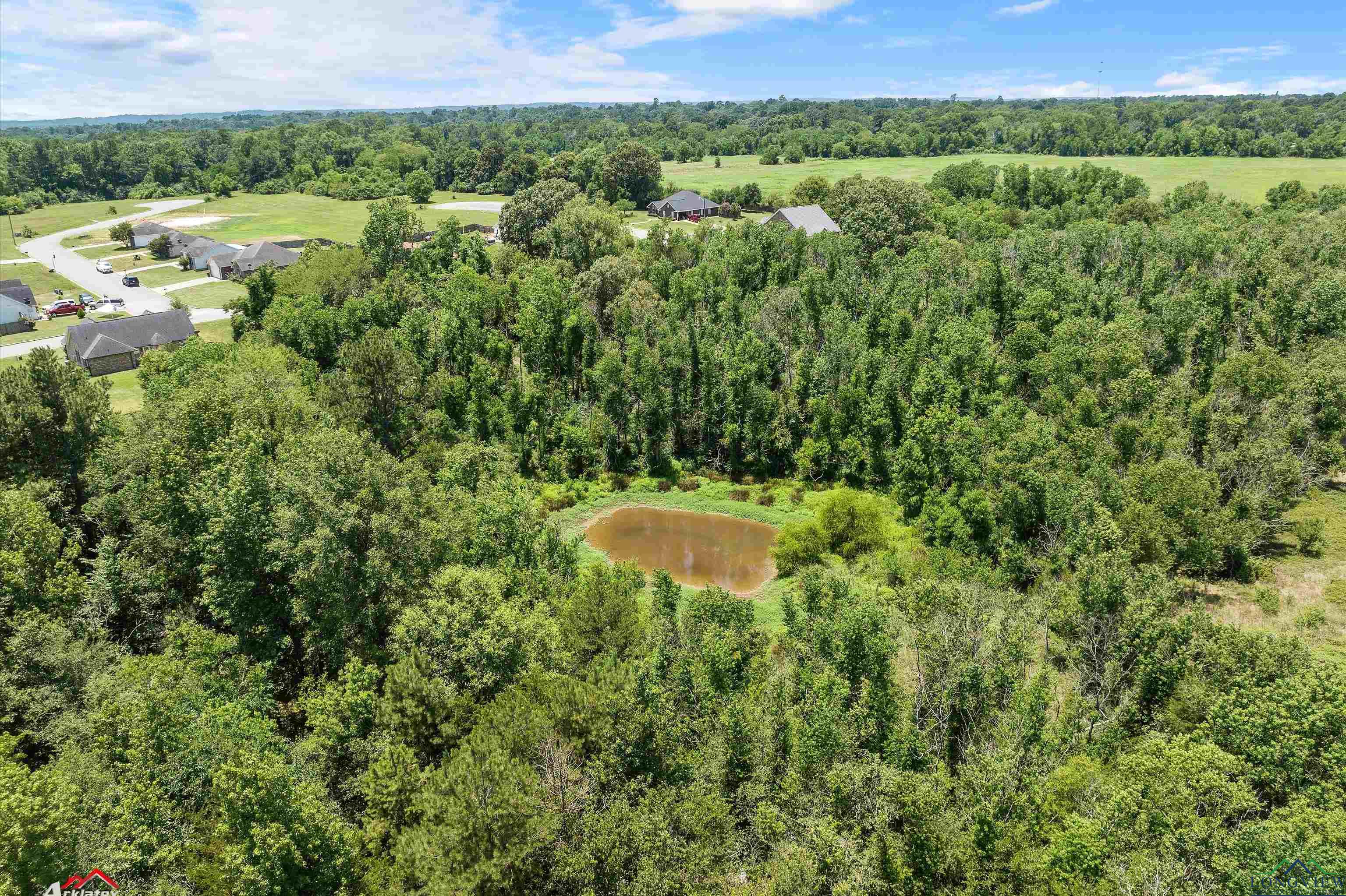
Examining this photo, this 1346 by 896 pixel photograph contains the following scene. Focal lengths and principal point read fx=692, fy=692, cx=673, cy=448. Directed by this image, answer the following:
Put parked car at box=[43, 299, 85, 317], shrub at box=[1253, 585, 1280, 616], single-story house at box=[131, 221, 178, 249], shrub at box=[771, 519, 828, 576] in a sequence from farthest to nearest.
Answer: single-story house at box=[131, 221, 178, 249] < parked car at box=[43, 299, 85, 317] < shrub at box=[771, 519, 828, 576] < shrub at box=[1253, 585, 1280, 616]

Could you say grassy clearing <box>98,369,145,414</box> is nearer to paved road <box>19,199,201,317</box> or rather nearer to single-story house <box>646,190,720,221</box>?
paved road <box>19,199,201,317</box>

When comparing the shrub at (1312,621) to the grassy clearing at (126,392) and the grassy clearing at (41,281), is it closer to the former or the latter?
the grassy clearing at (126,392)

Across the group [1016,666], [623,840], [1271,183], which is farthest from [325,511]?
[1271,183]

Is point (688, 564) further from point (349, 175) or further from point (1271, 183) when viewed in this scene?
point (349, 175)

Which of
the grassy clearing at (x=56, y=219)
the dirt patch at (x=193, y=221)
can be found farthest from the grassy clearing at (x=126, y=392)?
the dirt patch at (x=193, y=221)

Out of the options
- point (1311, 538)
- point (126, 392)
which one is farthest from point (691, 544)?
point (126, 392)

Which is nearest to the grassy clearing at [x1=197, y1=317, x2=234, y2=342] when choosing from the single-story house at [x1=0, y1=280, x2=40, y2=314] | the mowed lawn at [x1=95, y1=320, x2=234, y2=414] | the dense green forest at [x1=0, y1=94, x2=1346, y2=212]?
the mowed lawn at [x1=95, y1=320, x2=234, y2=414]

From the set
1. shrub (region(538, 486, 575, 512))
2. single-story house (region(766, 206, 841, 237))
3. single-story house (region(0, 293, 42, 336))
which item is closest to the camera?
shrub (region(538, 486, 575, 512))
